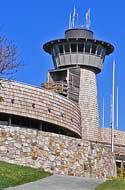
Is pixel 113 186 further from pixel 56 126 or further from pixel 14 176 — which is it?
pixel 56 126

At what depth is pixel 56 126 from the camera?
41.2 m

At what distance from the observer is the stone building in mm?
31656

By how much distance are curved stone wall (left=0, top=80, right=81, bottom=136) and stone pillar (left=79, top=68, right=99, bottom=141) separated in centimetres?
1475

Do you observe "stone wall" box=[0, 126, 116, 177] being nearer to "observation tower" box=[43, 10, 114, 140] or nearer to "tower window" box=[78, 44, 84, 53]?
"observation tower" box=[43, 10, 114, 140]

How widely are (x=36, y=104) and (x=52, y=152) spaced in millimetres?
5667

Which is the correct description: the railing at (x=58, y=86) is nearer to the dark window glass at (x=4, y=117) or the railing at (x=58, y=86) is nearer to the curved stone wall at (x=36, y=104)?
the curved stone wall at (x=36, y=104)

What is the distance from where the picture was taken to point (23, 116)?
3722 cm

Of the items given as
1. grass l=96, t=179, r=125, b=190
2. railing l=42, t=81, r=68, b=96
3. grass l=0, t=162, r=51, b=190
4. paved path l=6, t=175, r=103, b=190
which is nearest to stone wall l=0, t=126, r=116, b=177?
grass l=0, t=162, r=51, b=190

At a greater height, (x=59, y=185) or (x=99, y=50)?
(x=99, y=50)

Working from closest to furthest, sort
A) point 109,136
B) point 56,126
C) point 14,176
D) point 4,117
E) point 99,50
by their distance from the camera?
point 14,176 < point 4,117 < point 56,126 < point 99,50 < point 109,136

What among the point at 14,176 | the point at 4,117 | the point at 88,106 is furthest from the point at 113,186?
the point at 88,106

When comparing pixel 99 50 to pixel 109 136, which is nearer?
pixel 99 50

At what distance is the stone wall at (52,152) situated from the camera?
3109cm

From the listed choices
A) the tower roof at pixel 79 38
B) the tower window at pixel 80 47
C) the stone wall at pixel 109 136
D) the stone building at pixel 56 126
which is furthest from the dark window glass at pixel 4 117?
the stone wall at pixel 109 136
